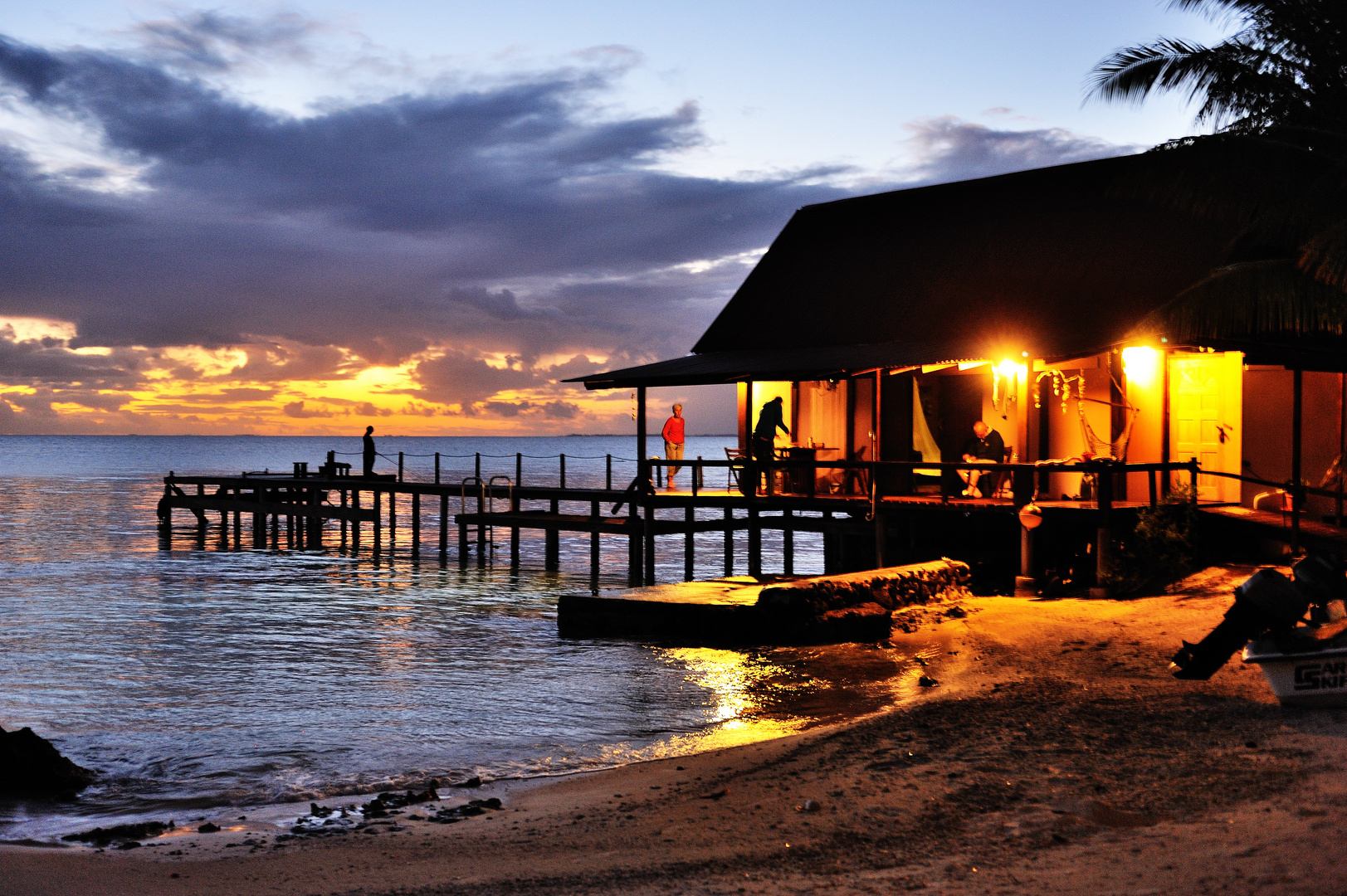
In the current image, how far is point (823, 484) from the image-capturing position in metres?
20.2

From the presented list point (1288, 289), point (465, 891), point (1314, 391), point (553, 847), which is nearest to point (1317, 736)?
point (553, 847)

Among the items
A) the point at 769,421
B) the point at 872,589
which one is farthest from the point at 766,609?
the point at 769,421

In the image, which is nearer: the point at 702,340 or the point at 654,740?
the point at 654,740

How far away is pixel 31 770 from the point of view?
8508 mm

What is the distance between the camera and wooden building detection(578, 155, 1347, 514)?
16719 millimetres

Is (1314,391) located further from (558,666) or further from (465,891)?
(465,891)

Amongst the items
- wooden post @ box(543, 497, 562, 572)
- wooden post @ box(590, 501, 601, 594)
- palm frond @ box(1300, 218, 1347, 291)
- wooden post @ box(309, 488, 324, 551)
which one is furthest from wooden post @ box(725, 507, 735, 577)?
wooden post @ box(309, 488, 324, 551)

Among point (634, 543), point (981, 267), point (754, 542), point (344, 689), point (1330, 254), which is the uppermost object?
point (981, 267)

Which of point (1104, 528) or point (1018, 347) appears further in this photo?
point (1018, 347)

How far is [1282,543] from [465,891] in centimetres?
1257

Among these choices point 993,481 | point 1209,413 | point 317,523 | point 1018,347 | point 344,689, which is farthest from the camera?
point 317,523

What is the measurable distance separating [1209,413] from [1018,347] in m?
3.11

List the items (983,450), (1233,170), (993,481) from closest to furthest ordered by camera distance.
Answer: (1233,170) < (983,450) < (993,481)

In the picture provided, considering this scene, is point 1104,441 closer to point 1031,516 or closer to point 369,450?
point 1031,516
